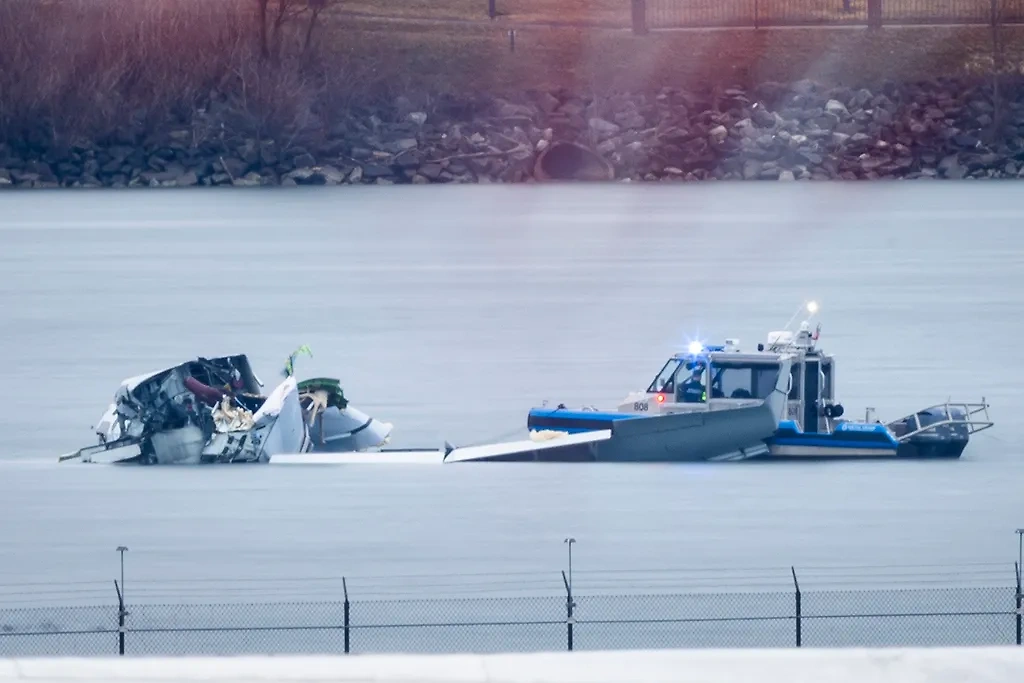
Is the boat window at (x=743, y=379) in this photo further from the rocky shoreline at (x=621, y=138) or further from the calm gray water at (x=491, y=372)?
the rocky shoreline at (x=621, y=138)

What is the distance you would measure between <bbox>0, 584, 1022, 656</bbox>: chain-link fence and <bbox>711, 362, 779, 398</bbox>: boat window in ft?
24.4

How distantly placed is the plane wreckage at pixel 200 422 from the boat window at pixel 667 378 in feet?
14.9

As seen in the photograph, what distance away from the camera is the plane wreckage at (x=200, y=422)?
2862cm

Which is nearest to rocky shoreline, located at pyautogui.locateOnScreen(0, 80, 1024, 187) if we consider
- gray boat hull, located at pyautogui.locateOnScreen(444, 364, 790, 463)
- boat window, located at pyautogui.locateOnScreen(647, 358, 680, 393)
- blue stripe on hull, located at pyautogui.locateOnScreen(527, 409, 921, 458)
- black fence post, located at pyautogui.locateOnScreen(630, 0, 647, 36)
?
black fence post, located at pyautogui.locateOnScreen(630, 0, 647, 36)

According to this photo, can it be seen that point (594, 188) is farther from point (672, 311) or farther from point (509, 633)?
point (509, 633)

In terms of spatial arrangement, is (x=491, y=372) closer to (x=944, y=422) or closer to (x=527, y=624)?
(x=944, y=422)

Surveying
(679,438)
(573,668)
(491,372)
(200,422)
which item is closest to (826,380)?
(679,438)

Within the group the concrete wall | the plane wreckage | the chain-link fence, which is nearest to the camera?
the concrete wall

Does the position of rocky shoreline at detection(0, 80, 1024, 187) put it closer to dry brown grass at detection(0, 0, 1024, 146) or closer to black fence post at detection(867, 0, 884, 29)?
dry brown grass at detection(0, 0, 1024, 146)

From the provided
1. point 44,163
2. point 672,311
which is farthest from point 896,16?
point 672,311

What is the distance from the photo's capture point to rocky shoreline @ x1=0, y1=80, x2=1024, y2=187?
105875 mm

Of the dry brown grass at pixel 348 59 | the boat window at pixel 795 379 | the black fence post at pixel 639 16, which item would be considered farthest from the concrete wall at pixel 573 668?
the black fence post at pixel 639 16

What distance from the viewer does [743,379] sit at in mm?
27672

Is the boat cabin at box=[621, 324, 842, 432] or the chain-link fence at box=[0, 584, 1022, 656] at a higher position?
the boat cabin at box=[621, 324, 842, 432]
